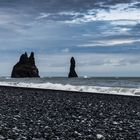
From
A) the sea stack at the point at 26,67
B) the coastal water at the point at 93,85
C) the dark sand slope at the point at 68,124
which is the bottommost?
the dark sand slope at the point at 68,124

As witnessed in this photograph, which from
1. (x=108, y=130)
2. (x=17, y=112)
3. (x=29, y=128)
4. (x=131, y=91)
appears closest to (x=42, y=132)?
(x=29, y=128)

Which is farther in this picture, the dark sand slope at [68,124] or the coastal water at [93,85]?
the coastal water at [93,85]

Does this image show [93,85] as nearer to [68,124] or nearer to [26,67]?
[68,124]

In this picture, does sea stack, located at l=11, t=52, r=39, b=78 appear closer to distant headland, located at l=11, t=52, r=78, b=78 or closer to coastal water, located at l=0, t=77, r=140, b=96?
distant headland, located at l=11, t=52, r=78, b=78

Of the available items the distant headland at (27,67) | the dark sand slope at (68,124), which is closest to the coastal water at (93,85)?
the dark sand slope at (68,124)

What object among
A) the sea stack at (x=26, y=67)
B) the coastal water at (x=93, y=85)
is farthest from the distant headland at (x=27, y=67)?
the coastal water at (x=93, y=85)

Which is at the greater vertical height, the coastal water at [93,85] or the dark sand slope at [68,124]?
the coastal water at [93,85]

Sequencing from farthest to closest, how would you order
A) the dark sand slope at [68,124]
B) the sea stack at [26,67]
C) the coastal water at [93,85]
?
the sea stack at [26,67] < the coastal water at [93,85] < the dark sand slope at [68,124]

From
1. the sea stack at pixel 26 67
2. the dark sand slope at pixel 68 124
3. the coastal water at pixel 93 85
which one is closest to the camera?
the dark sand slope at pixel 68 124

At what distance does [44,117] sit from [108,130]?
3.76 m

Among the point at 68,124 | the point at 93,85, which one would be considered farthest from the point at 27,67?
the point at 68,124

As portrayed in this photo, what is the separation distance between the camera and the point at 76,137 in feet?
45.8

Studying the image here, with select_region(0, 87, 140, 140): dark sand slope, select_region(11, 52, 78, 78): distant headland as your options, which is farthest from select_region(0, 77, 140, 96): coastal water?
select_region(11, 52, 78, 78): distant headland

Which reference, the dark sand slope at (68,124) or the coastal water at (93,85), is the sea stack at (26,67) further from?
the dark sand slope at (68,124)
